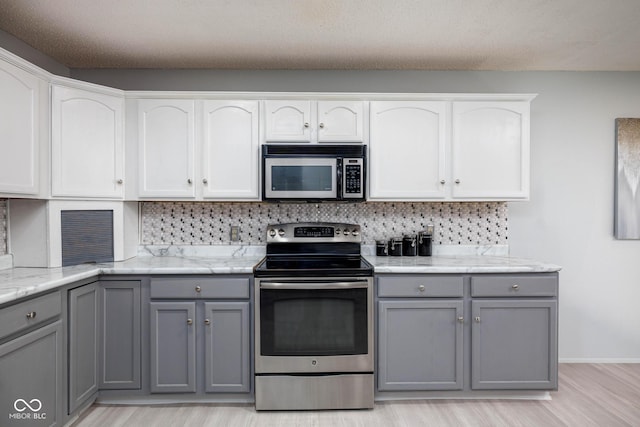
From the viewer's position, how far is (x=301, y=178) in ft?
8.61

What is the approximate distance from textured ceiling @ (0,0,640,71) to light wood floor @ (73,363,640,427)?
7.96 ft

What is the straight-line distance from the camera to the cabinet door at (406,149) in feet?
8.76

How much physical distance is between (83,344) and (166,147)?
1.38 meters

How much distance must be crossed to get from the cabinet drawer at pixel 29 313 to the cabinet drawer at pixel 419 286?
184cm

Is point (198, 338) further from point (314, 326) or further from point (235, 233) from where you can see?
point (235, 233)

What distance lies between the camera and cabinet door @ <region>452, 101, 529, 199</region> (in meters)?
2.68

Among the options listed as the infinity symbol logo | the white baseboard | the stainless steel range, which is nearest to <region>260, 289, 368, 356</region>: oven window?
the stainless steel range

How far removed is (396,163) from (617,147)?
1932 millimetres

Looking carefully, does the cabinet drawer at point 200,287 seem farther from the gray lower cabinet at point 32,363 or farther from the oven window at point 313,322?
the gray lower cabinet at point 32,363

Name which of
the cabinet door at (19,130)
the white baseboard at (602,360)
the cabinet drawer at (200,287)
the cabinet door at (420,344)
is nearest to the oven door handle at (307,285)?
the cabinet drawer at (200,287)

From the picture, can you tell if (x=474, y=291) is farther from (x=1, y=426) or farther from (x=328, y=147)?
(x=1, y=426)

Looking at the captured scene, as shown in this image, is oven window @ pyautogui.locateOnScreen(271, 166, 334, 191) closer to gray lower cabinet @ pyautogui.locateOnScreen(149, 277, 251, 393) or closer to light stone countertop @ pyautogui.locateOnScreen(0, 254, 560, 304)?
light stone countertop @ pyautogui.locateOnScreen(0, 254, 560, 304)

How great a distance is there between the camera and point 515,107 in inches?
105

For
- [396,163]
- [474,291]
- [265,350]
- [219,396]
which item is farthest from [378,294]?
[219,396]
